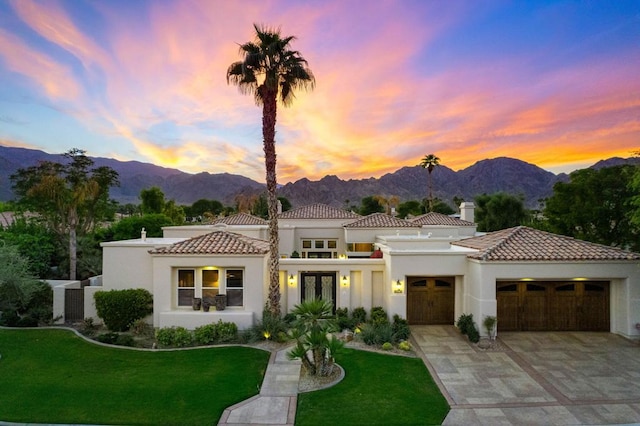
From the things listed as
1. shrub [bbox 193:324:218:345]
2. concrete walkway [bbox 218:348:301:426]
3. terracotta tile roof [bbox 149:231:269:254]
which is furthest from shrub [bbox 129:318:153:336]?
concrete walkway [bbox 218:348:301:426]

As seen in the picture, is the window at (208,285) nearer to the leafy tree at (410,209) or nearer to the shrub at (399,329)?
the shrub at (399,329)

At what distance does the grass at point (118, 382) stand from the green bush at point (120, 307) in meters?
1.40

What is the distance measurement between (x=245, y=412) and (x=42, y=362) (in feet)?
28.7

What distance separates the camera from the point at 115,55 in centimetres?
2222

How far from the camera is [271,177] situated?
1639 centimetres

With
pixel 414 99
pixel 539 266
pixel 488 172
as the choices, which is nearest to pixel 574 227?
pixel 539 266

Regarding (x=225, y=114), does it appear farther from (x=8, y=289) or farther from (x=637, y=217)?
(x=637, y=217)

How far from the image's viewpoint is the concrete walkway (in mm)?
8617

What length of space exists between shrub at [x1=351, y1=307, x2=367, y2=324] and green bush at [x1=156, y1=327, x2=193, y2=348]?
25.3ft

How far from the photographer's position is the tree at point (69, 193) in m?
26.1

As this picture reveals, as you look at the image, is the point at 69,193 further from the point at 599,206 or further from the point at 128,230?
the point at 599,206

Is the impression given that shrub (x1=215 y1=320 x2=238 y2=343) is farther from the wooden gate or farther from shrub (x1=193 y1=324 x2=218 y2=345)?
the wooden gate

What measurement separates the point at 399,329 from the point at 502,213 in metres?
38.3

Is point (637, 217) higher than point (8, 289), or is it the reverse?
point (637, 217)
